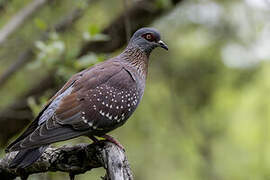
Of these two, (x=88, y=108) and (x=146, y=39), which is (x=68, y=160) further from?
(x=146, y=39)

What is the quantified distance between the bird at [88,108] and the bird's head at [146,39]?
33 centimetres

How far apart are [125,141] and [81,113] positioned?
14.9 ft

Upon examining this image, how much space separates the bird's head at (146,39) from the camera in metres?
4.85

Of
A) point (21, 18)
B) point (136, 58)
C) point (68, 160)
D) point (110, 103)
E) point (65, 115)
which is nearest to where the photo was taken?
point (68, 160)

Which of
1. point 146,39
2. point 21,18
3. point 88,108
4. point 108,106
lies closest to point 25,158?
point 88,108

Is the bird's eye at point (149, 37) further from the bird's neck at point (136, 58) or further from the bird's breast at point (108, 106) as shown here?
the bird's breast at point (108, 106)

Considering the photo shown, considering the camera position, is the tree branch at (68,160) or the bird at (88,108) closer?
the tree branch at (68,160)

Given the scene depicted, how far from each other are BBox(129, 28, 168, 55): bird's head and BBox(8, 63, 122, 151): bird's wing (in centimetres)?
57

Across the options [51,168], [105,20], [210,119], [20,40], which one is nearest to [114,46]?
[105,20]

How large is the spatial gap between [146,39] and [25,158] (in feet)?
6.55

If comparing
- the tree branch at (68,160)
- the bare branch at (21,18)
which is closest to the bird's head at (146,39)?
the tree branch at (68,160)

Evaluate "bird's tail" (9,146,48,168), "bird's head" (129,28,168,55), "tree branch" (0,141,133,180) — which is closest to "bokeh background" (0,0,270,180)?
"bird's head" (129,28,168,55)

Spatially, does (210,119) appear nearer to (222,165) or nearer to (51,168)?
(222,165)

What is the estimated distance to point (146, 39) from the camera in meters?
4.90
